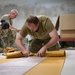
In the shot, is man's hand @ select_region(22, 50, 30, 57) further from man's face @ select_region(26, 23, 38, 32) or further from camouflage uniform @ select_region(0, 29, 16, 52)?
camouflage uniform @ select_region(0, 29, 16, 52)

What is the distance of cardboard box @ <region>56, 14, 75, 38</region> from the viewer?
6.47m

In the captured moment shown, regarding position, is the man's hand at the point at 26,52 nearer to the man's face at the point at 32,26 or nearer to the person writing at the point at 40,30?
the person writing at the point at 40,30

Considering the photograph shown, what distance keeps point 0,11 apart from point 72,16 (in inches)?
132

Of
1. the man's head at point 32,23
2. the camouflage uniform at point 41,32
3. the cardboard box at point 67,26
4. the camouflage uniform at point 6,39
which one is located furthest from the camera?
the cardboard box at point 67,26

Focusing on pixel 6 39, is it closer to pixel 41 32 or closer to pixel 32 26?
pixel 41 32

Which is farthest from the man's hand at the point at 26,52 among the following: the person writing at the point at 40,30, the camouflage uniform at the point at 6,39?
the camouflage uniform at the point at 6,39

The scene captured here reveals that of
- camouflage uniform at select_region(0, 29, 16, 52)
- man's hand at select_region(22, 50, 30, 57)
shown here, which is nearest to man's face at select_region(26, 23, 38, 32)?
man's hand at select_region(22, 50, 30, 57)

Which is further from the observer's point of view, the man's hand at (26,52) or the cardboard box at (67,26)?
the cardboard box at (67,26)

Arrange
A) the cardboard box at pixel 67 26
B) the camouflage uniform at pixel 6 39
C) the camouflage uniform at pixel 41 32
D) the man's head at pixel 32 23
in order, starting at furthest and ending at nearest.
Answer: the cardboard box at pixel 67 26 < the camouflage uniform at pixel 6 39 < the camouflage uniform at pixel 41 32 < the man's head at pixel 32 23

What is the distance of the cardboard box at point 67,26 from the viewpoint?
21.2 ft

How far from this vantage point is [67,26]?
6.48m

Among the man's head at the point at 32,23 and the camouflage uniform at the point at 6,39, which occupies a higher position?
the man's head at the point at 32,23

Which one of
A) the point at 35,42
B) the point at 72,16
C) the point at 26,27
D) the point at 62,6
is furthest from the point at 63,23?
the point at 26,27

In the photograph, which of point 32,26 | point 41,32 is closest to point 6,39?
point 41,32
